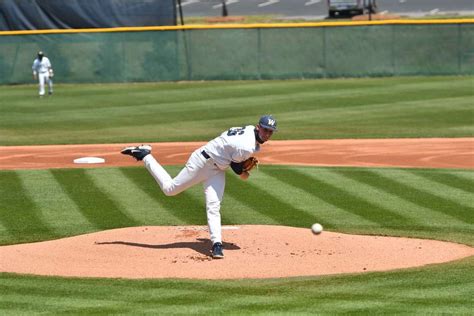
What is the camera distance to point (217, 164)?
508 inches

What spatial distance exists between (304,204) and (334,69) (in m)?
25.7

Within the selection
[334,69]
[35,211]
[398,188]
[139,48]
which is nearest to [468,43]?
[334,69]

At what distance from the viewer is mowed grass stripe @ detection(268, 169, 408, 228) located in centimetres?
1564

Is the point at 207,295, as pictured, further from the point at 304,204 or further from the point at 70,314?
the point at 304,204

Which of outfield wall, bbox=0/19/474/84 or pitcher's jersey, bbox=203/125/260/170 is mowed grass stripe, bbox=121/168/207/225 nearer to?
pitcher's jersey, bbox=203/125/260/170

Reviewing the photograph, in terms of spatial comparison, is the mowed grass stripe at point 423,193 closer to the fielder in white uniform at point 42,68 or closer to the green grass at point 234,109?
the green grass at point 234,109

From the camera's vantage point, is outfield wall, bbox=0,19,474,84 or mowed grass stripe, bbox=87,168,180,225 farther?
outfield wall, bbox=0,19,474,84

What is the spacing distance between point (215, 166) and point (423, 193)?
18.8 feet

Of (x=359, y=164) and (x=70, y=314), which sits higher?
(x=70, y=314)

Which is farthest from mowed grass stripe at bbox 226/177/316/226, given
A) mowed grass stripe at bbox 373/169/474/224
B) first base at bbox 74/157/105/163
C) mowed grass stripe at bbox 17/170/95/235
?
first base at bbox 74/157/105/163

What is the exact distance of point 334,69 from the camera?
4188 cm

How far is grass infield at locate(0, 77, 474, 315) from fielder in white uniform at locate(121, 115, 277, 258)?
4.79 ft

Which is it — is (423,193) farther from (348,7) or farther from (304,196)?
(348,7)

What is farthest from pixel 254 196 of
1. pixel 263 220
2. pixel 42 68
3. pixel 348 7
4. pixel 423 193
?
pixel 348 7
